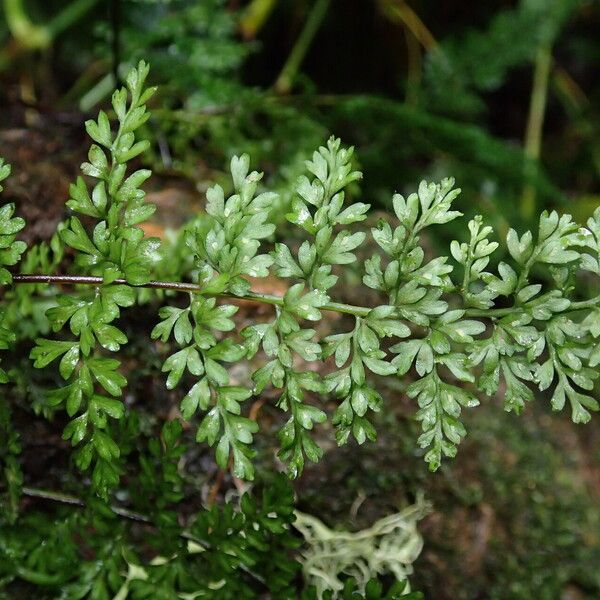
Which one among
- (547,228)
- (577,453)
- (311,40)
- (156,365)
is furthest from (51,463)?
(311,40)

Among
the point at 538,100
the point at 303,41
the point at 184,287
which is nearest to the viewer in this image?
the point at 184,287

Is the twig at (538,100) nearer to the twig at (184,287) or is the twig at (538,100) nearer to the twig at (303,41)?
the twig at (303,41)

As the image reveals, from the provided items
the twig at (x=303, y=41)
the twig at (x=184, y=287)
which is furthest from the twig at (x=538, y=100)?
the twig at (x=184, y=287)

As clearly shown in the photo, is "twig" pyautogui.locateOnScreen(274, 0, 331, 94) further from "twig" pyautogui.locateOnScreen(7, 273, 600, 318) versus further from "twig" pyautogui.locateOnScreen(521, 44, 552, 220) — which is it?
"twig" pyautogui.locateOnScreen(7, 273, 600, 318)

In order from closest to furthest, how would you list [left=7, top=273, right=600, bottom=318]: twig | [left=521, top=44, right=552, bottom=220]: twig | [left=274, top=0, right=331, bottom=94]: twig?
[left=7, top=273, right=600, bottom=318]: twig → [left=274, top=0, right=331, bottom=94]: twig → [left=521, top=44, right=552, bottom=220]: twig

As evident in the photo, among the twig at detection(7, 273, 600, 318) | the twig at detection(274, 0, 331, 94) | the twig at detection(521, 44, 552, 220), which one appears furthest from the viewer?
the twig at detection(521, 44, 552, 220)

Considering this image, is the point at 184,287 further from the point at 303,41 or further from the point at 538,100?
the point at 538,100

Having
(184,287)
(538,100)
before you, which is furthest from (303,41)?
(184,287)

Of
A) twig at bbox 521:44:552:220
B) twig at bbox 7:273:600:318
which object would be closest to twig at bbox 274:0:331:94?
twig at bbox 521:44:552:220

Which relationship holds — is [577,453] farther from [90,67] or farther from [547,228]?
[90,67]

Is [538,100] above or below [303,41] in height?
below

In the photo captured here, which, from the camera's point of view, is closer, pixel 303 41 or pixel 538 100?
pixel 303 41
